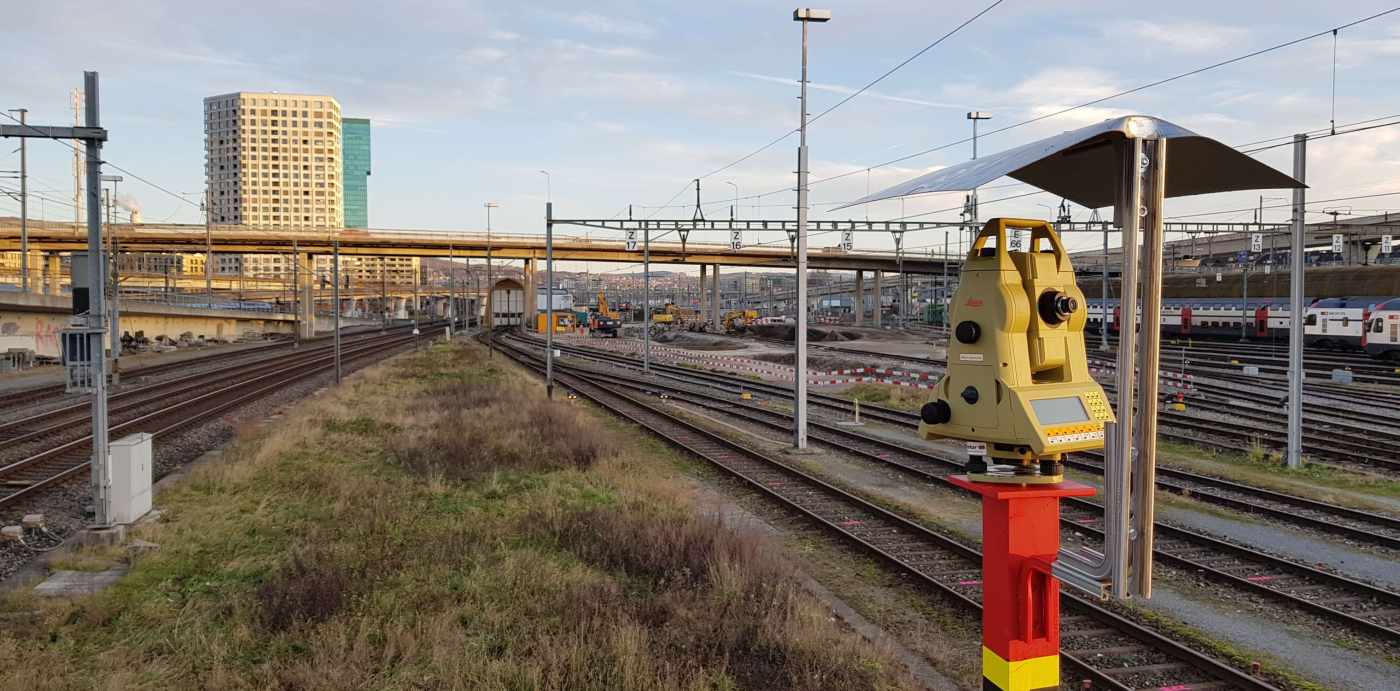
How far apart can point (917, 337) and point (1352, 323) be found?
34.8 meters

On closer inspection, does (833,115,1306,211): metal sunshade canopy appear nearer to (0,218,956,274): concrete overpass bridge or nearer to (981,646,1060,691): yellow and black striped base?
(981,646,1060,691): yellow and black striped base

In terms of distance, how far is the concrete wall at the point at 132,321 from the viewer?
39.7 meters

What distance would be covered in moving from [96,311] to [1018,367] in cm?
1132

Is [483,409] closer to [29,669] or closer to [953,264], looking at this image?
[29,669]

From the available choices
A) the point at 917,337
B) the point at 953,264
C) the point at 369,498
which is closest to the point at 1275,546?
the point at 369,498

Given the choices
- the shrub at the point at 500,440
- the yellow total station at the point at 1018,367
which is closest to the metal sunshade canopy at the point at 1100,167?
the yellow total station at the point at 1018,367

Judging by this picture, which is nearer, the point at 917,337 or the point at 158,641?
the point at 158,641

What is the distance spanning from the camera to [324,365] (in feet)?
146

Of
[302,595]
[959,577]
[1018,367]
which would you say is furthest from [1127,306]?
[302,595]

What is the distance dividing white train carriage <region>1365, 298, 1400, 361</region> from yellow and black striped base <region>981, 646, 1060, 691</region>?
4507 centimetres

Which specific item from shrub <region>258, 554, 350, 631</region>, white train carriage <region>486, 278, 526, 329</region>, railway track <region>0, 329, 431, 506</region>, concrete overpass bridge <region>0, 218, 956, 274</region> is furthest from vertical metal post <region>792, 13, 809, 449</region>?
white train carriage <region>486, 278, 526, 329</region>

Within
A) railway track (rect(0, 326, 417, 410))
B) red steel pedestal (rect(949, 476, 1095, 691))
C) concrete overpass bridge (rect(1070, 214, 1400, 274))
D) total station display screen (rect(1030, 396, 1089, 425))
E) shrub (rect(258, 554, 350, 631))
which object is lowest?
railway track (rect(0, 326, 417, 410))

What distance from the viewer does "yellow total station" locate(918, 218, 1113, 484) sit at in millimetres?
4074

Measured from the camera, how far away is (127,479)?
11.2m
